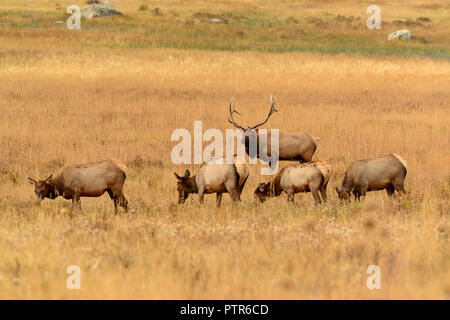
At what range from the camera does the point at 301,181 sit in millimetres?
12375

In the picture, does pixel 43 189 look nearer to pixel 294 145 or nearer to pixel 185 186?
pixel 185 186

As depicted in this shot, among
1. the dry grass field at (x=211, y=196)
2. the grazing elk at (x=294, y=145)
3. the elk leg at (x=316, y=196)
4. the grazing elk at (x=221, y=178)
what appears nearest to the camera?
the dry grass field at (x=211, y=196)

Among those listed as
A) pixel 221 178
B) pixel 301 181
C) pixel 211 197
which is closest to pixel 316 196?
pixel 301 181

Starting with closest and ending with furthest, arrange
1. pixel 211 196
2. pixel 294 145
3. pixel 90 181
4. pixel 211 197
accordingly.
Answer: pixel 90 181, pixel 211 197, pixel 211 196, pixel 294 145

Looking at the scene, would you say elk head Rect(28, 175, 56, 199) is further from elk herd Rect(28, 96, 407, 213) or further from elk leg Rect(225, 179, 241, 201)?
elk leg Rect(225, 179, 241, 201)

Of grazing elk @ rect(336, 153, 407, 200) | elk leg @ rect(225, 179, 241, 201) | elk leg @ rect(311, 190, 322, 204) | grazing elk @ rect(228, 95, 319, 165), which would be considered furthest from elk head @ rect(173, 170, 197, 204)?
grazing elk @ rect(228, 95, 319, 165)

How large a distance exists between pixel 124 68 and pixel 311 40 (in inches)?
919

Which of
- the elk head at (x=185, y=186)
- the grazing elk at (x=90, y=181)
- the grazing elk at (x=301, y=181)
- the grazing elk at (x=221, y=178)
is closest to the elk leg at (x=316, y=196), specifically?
the grazing elk at (x=301, y=181)

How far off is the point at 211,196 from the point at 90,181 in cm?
299

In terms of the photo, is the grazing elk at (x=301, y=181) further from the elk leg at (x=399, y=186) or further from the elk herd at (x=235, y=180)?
the elk leg at (x=399, y=186)

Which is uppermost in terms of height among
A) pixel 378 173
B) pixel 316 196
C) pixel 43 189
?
pixel 378 173

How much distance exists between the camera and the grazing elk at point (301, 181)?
12.2m

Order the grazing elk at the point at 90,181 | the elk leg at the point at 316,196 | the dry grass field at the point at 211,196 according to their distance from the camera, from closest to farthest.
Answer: the dry grass field at the point at 211,196 < the grazing elk at the point at 90,181 < the elk leg at the point at 316,196

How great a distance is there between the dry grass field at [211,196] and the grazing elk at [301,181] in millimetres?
216
